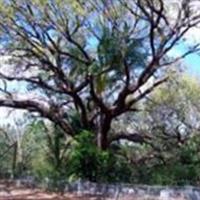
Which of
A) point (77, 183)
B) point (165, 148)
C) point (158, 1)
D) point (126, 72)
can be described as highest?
point (158, 1)

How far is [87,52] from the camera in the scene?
1480 cm

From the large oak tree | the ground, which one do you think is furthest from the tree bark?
the ground

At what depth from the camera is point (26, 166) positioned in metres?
21.4

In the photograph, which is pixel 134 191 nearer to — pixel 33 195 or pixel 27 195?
pixel 33 195

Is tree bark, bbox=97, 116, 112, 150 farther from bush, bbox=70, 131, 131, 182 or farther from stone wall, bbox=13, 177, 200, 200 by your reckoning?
stone wall, bbox=13, 177, 200, 200

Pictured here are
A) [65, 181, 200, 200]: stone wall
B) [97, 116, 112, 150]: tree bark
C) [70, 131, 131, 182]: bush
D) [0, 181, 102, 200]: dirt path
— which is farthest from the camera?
[97, 116, 112, 150]: tree bark

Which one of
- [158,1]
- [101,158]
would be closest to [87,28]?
[158,1]

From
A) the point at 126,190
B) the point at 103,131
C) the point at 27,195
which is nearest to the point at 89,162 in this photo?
the point at 103,131

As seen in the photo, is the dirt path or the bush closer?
the dirt path

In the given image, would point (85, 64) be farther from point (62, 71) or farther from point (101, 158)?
point (101, 158)

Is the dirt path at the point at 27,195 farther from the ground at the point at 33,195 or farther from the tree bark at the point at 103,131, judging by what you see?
the tree bark at the point at 103,131

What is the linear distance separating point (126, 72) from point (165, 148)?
14.3 feet

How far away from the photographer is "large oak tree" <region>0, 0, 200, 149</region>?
1299 cm

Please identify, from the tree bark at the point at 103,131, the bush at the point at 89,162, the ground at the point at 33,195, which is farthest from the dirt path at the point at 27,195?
the tree bark at the point at 103,131
